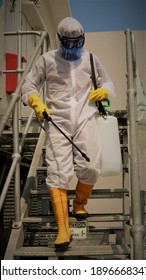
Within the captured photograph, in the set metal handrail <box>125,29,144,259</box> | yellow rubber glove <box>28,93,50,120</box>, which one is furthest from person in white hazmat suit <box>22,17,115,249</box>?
metal handrail <box>125,29,144,259</box>

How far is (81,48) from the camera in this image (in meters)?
2.07

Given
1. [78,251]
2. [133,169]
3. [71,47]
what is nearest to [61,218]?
[78,251]

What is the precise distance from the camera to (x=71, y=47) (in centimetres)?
203

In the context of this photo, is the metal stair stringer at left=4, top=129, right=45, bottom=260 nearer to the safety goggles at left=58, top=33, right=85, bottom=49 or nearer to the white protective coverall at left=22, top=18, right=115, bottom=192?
the white protective coverall at left=22, top=18, right=115, bottom=192

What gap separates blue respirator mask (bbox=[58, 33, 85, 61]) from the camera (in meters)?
2.01

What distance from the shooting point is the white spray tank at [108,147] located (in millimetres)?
2111

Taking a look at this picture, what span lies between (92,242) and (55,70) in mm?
998

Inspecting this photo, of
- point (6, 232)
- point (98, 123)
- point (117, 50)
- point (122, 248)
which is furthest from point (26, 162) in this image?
point (117, 50)

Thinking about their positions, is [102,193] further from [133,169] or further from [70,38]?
[70,38]

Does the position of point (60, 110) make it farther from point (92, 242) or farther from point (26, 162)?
point (26, 162)

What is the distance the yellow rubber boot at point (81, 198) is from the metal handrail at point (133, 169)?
1.22ft

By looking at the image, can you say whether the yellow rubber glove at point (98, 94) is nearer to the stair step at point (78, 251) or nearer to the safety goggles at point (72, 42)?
the safety goggles at point (72, 42)

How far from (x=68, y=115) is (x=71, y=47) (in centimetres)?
38
